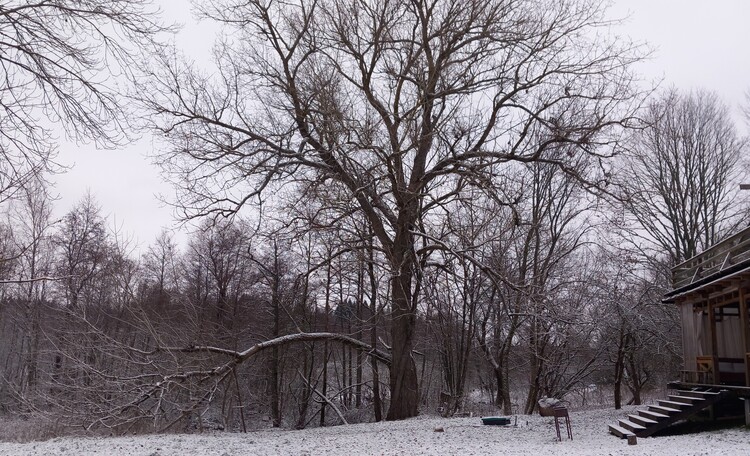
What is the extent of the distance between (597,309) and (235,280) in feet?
56.2

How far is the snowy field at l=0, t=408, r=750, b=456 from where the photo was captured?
996 cm

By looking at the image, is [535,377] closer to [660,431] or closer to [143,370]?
[660,431]

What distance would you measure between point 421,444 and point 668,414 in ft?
17.8

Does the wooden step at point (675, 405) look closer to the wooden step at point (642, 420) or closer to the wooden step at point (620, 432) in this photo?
the wooden step at point (642, 420)

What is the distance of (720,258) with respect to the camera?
15047mm

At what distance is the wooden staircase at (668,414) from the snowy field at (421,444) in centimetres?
45

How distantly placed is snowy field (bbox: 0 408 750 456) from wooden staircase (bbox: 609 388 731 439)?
446 millimetres

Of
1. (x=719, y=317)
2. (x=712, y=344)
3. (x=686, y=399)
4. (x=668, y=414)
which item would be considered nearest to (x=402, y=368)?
(x=668, y=414)

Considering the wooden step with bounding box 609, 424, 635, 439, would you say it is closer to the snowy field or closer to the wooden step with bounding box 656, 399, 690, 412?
the snowy field

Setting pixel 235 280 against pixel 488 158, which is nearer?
pixel 488 158

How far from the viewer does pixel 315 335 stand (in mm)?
18047

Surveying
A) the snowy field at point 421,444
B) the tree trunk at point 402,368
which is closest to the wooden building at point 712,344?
the snowy field at point 421,444

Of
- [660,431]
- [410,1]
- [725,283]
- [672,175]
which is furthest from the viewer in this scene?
[672,175]

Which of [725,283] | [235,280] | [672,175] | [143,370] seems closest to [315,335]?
[143,370]
